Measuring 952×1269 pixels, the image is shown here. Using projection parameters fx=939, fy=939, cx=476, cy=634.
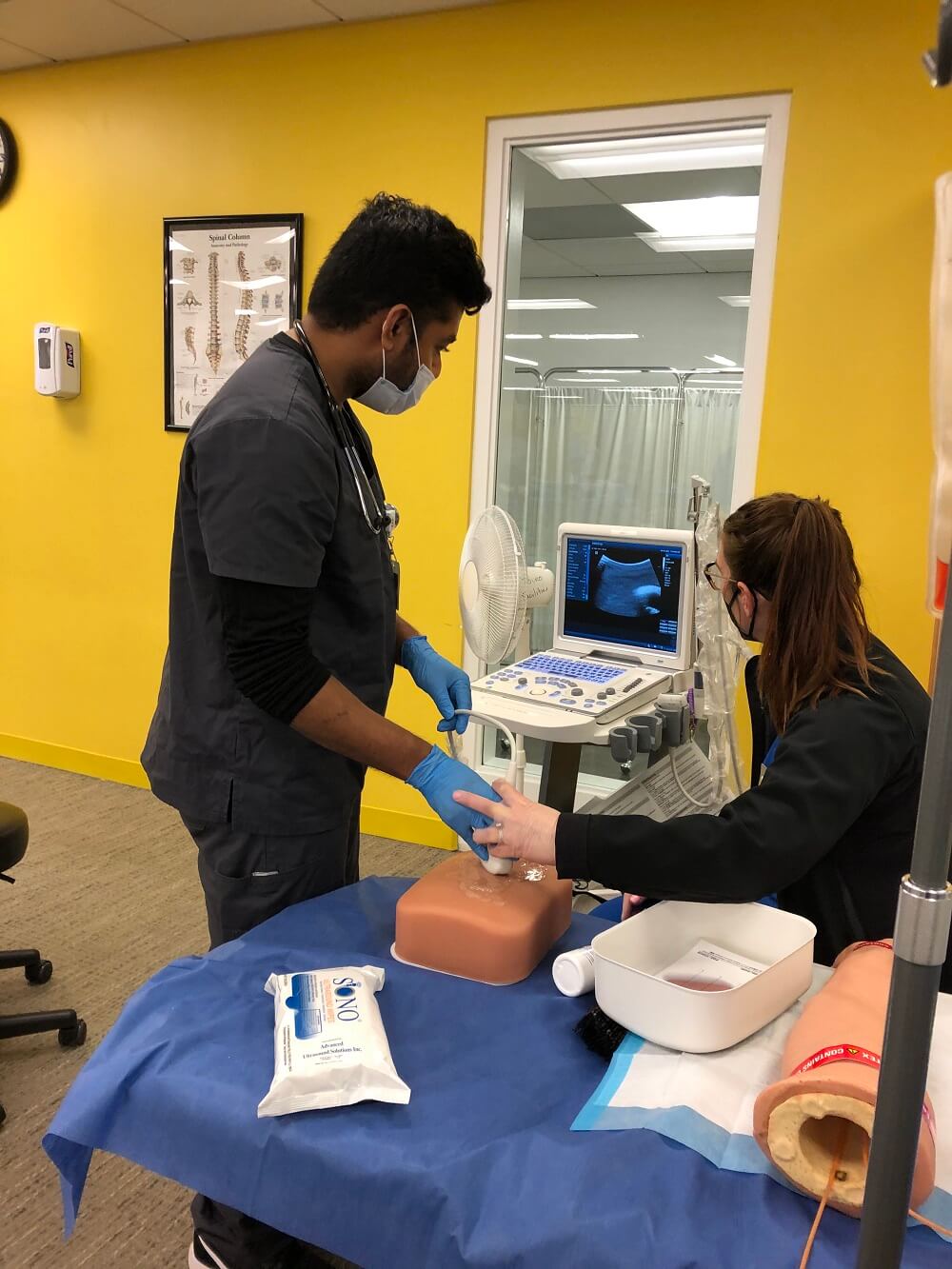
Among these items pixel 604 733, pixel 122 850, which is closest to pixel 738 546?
pixel 604 733

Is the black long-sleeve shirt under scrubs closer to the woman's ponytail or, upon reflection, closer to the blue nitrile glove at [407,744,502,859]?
the woman's ponytail

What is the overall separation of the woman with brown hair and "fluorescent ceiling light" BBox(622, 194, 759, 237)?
3.30 metres

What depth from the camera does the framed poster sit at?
Answer: 3.11 m

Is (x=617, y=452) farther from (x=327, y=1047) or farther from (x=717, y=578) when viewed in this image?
(x=327, y=1047)

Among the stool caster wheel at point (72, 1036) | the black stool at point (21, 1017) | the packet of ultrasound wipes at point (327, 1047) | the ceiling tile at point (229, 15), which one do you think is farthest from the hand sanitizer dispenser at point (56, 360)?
the packet of ultrasound wipes at point (327, 1047)

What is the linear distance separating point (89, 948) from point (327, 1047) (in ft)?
5.95

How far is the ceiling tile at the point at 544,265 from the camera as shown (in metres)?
5.53

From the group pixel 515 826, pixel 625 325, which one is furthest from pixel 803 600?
pixel 625 325

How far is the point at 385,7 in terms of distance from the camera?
277 centimetres

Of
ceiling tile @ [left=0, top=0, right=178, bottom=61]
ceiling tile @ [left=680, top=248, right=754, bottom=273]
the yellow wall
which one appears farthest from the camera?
ceiling tile @ [left=680, top=248, right=754, bottom=273]

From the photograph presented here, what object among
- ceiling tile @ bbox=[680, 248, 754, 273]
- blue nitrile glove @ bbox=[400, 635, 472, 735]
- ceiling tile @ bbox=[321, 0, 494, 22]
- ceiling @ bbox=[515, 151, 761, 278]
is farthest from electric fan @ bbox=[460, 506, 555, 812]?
ceiling tile @ bbox=[680, 248, 754, 273]

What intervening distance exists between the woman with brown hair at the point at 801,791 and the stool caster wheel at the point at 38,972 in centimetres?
160

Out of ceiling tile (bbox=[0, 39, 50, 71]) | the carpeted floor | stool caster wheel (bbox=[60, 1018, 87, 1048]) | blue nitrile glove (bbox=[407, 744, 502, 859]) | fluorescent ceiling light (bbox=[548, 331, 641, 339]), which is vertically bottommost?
the carpeted floor

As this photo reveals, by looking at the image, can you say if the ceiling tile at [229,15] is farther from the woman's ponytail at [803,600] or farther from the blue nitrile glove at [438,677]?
the woman's ponytail at [803,600]
